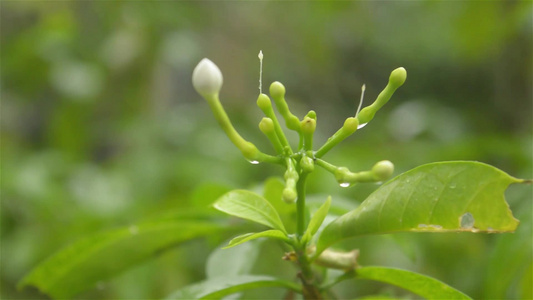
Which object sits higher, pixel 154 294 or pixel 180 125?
pixel 180 125

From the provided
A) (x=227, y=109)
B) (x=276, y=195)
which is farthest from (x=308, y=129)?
(x=227, y=109)

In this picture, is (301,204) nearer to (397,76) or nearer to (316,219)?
(316,219)

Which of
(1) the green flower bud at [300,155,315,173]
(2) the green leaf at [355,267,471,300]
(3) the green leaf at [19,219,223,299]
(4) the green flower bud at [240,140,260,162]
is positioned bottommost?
(2) the green leaf at [355,267,471,300]


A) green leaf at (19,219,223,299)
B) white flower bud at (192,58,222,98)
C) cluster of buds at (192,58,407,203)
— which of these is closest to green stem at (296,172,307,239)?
cluster of buds at (192,58,407,203)

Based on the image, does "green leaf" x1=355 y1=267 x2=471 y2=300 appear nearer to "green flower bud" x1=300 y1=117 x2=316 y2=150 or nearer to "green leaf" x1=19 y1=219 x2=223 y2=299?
"green flower bud" x1=300 y1=117 x2=316 y2=150

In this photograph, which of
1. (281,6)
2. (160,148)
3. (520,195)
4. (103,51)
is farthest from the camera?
(281,6)

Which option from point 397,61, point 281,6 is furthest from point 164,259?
point 397,61

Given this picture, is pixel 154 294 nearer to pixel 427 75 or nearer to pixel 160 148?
pixel 160 148
